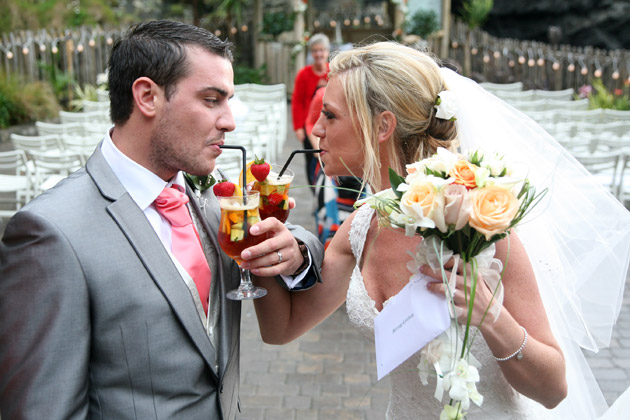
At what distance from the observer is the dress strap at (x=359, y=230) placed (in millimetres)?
2455

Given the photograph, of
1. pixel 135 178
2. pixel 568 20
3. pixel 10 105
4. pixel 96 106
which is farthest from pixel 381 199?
pixel 568 20

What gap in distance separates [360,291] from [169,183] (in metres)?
0.84

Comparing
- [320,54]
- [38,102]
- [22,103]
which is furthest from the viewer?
[38,102]

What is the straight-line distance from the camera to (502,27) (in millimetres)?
26391

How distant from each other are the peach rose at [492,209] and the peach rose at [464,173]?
0.13 feet

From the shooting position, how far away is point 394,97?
225cm

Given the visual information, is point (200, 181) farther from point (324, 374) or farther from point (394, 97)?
point (324, 374)

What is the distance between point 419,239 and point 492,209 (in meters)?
0.71

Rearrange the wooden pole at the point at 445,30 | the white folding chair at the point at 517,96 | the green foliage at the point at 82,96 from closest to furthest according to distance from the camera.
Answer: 1. the white folding chair at the point at 517,96
2. the green foliage at the point at 82,96
3. the wooden pole at the point at 445,30

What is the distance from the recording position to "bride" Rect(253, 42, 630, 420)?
2.26 m

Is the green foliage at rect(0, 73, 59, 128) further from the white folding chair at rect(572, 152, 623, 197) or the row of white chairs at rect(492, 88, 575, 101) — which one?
the white folding chair at rect(572, 152, 623, 197)

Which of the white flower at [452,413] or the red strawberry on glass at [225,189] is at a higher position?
the red strawberry on glass at [225,189]

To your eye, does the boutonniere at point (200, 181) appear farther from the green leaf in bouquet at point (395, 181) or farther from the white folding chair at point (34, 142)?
the white folding chair at point (34, 142)

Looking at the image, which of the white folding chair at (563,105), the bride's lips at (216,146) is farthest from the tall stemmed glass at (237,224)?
the white folding chair at (563,105)
